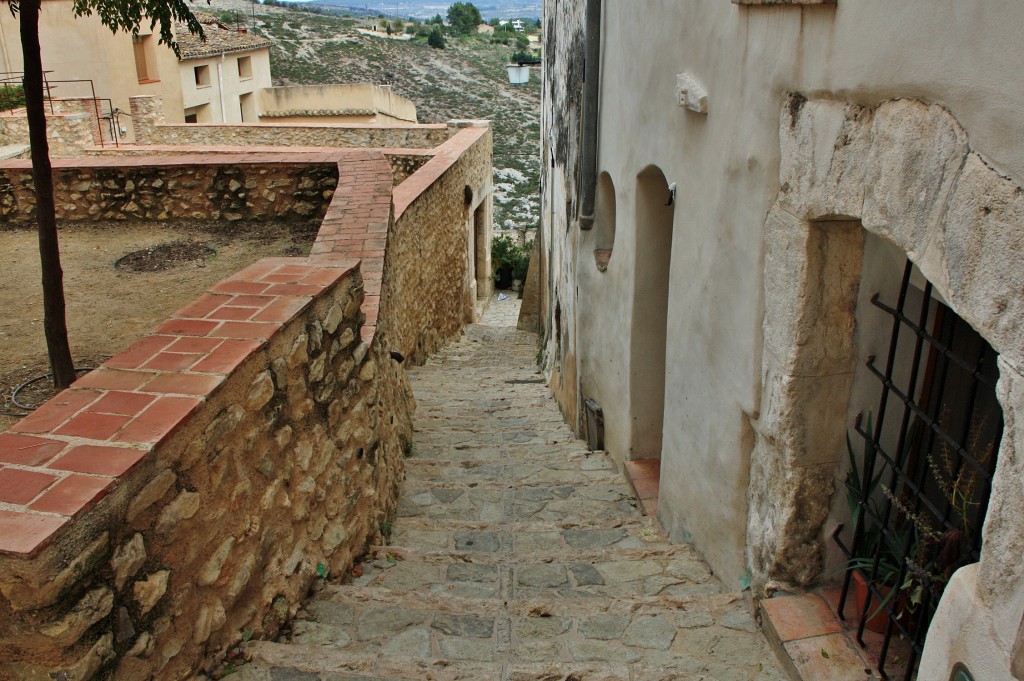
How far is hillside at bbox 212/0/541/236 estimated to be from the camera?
34438 mm

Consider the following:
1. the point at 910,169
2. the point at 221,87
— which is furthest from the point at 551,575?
the point at 221,87

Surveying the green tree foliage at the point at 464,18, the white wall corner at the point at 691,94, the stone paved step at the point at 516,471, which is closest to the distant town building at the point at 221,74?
the stone paved step at the point at 516,471

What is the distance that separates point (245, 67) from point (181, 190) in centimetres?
2406

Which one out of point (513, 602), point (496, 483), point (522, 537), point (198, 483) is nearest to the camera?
point (198, 483)

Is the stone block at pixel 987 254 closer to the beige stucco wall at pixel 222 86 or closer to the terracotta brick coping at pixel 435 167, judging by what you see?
the terracotta brick coping at pixel 435 167

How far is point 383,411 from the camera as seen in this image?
4.61 metres

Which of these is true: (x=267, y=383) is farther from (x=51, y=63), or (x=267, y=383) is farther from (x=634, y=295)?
(x=51, y=63)

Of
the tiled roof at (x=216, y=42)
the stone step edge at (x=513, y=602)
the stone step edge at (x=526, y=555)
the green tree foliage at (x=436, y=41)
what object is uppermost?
the green tree foliage at (x=436, y=41)

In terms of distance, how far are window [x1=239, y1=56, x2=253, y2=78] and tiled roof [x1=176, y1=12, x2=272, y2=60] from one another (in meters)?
0.46

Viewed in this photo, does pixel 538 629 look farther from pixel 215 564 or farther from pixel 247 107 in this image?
pixel 247 107

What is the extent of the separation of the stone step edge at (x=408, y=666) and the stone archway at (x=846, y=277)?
2.76ft

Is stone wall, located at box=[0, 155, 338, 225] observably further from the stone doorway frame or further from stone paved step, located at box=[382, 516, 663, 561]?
stone paved step, located at box=[382, 516, 663, 561]

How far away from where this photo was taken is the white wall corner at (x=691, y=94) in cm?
347

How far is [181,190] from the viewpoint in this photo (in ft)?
26.2
